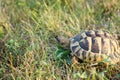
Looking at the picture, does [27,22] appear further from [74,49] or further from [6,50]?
[74,49]

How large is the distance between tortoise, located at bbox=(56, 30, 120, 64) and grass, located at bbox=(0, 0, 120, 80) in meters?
0.09

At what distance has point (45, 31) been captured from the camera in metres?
3.62

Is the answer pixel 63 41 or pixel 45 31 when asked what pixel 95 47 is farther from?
pixel 45 31

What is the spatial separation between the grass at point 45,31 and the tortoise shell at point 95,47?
10 centimetres

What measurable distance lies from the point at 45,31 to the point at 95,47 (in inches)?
30.5

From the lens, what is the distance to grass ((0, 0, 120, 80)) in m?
2.95

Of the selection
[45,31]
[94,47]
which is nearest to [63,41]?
[45,31]

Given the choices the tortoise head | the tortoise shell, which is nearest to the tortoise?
the tortoise shell

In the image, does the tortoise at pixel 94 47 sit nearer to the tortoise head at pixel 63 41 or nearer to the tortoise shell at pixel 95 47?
the tortoise shell at pixel 95 47

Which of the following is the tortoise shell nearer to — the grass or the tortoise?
the tortoise

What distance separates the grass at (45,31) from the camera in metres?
2.95

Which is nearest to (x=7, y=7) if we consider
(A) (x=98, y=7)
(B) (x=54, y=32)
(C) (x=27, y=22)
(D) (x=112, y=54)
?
(C) (x=27, y=22)

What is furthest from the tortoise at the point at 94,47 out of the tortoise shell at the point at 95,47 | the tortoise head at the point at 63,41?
the tortoise head at the point at 63,41

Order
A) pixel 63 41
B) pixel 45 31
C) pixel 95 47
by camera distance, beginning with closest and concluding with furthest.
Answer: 1. pixel 95 47
2. pixel 63 41
3. pixel 45 31
